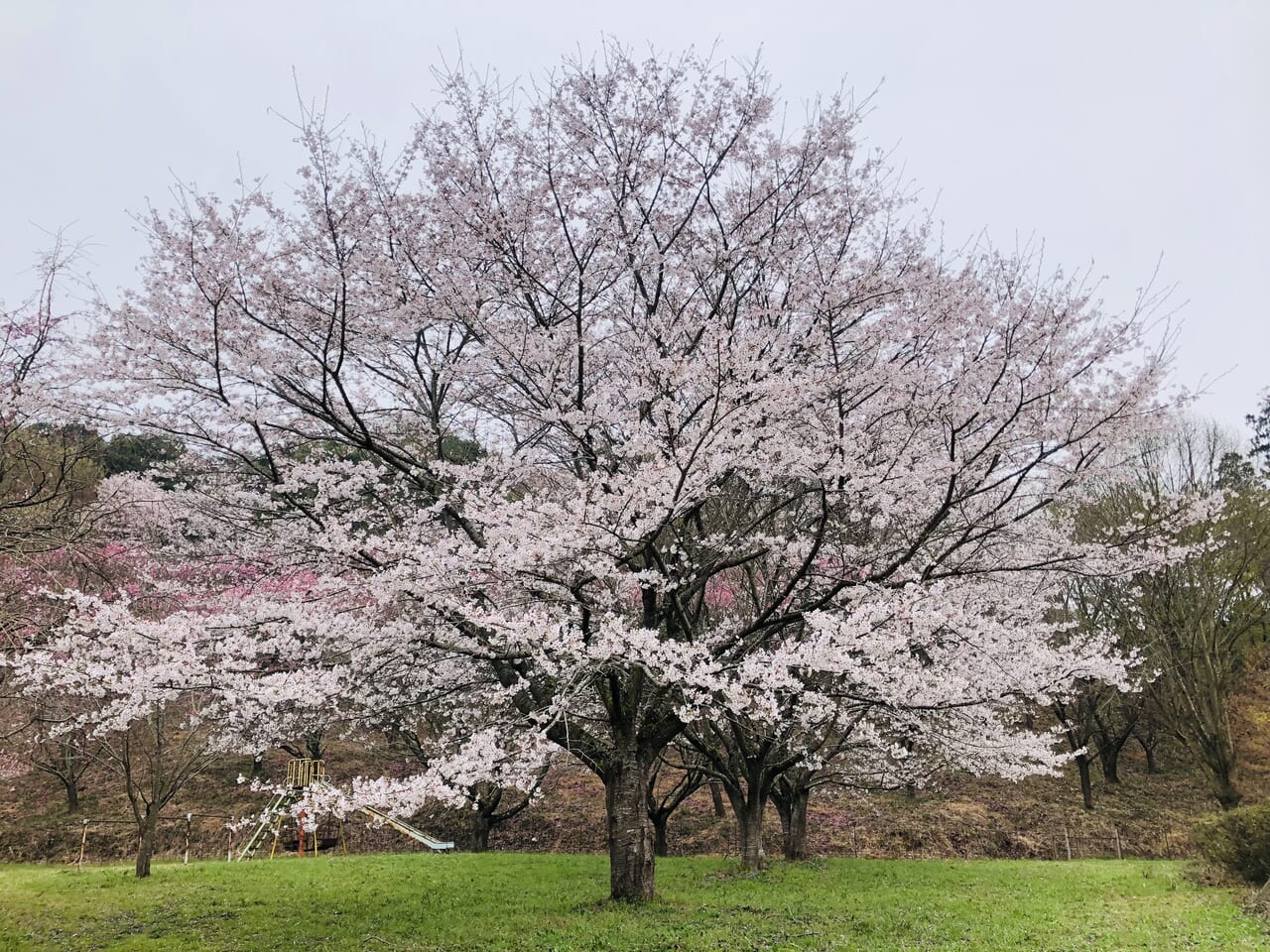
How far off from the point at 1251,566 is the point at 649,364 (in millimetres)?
18041

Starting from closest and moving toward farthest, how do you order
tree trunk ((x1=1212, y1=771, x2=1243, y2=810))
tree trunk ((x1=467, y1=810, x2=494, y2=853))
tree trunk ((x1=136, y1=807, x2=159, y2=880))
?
tree trunk ((x1=136, y1=807, x2=159, y2=880))
tree trunk ((x1=1212, y1=771, x2=1243, y2=810))
tree trunk ((x1=467, y1=810, x2=494, y2=853))

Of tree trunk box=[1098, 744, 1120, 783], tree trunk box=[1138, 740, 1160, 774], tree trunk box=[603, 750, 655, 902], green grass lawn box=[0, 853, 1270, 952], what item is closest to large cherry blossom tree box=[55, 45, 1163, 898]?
tree trunk box=[603, 750, 655, 902]

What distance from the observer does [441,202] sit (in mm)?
8422

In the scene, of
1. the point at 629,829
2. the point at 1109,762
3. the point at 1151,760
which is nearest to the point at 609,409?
the point at 629,829

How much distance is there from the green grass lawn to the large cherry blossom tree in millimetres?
1483

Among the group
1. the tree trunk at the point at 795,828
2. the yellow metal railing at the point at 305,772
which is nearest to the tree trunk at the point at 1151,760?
the tree trunk at the point at 795,828

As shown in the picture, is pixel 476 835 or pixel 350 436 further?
pixel 476 835

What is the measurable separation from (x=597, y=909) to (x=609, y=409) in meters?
5.36

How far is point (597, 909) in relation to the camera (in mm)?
8070

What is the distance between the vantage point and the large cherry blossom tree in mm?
7066

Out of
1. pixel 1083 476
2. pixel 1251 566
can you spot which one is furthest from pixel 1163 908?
pixel 1251 566

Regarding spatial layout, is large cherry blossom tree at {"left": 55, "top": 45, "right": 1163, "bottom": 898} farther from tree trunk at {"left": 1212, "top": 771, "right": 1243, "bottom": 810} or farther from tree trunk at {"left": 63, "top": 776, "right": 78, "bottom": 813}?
tree trunk at {"left": 63, "top": 776, "right": 78, "bottom": 813}

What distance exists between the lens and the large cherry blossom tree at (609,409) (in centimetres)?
707

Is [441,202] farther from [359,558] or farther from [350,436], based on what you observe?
[359,558]
